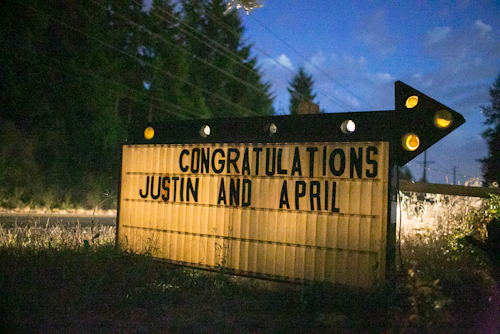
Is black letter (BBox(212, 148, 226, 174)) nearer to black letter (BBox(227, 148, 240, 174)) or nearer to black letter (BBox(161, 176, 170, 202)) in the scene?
black letter (BBox(227, 148, 240, 174))

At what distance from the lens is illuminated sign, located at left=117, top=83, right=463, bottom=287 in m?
5.98

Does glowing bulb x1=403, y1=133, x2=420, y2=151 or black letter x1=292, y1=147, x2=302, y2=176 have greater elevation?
glowing bulb x1=403, y1=133, x2=420, y2=151

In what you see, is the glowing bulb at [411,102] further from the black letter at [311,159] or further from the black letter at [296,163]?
the black letter at [296,163]

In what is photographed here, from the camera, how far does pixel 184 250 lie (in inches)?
299

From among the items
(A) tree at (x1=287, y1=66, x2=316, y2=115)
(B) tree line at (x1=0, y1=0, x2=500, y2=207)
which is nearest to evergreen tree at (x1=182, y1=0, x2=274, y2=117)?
(B) tree line at (x1=0, y1=0, x2=500, y2=207)

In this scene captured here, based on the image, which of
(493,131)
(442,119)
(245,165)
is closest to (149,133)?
(245,165)

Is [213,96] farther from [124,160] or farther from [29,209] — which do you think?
[124,160]

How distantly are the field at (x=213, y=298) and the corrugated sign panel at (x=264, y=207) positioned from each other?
14.7 inches

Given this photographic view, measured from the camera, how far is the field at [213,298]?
4.97 m

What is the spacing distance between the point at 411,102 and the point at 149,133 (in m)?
5.01

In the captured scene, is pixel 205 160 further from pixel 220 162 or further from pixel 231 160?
pixel 231 160

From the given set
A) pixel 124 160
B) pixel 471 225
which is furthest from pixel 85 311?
pixel 471 225

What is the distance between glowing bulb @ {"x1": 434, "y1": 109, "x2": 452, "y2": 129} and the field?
56.5 inches

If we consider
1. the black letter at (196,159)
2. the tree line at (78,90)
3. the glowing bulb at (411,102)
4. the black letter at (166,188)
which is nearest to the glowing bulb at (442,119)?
the glowing bulb at (411,102)
